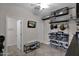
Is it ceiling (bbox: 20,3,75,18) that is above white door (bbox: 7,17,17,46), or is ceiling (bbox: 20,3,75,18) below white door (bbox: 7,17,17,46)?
above

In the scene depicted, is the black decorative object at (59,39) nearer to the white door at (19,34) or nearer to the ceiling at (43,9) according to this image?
the ceiling at (43,9)

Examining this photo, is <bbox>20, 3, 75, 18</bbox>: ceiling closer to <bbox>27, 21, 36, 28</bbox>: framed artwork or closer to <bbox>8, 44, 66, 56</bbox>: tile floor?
<bbox>27, 21, 36, 28</bbox>: framed artwork

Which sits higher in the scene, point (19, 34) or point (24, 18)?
point (24, 18)

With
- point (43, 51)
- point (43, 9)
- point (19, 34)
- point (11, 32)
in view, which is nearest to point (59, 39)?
point (43, 51)

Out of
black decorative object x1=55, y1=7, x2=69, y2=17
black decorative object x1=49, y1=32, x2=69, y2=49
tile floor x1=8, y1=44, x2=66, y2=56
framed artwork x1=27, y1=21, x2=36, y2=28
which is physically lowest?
tile floor x1=8, y1=44, x2=66, y2=56

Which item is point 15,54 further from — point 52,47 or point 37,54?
point 52,47

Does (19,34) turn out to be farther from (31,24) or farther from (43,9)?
(43,9)

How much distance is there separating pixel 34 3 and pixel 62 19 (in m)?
0.52

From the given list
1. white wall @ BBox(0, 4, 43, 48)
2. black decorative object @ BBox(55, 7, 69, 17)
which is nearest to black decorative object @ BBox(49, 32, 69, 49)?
white wall @ BBox(0, 4, 43, 48)

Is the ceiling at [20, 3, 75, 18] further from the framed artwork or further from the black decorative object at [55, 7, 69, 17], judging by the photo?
the framed artwork

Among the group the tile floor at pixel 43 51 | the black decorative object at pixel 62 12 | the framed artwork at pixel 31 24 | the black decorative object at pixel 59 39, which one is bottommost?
the tile floor at pixel 43 51

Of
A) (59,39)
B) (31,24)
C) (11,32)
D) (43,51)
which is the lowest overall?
(43,51)

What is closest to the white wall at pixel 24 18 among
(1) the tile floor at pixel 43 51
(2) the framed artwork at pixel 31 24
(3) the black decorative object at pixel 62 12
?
(2) the framed artwork at pixel 31 24

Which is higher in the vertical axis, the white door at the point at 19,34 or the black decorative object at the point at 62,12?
the black decorative object at the point at 62,12
